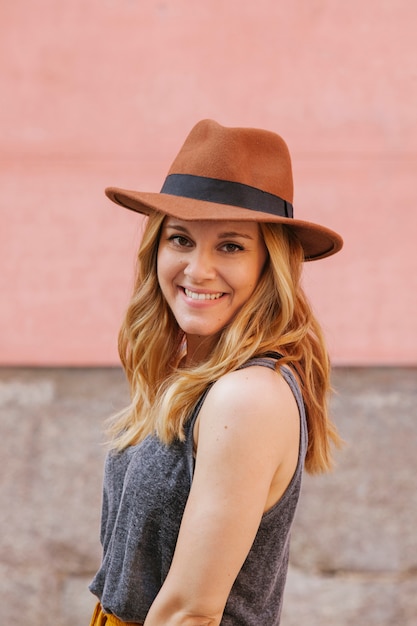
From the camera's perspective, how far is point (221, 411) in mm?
1890

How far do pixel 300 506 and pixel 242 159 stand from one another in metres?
2.56

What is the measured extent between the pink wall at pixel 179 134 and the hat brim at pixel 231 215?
216 cm

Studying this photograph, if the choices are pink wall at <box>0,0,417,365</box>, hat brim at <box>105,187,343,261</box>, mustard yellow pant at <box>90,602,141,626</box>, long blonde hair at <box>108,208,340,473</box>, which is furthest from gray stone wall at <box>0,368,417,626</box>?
hat brim at <box>105,187,343,261</box>

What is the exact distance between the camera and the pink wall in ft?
14.6

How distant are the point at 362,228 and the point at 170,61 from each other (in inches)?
49.2

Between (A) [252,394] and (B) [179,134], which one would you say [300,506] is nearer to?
(B) [179,134]

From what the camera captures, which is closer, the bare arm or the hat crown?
the bare arm

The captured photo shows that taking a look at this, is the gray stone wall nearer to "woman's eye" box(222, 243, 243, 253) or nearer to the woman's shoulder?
"woman's eye" box(222, 243, 243, 253)

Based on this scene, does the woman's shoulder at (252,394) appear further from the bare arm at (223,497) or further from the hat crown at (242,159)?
the hat crown at (242,159)

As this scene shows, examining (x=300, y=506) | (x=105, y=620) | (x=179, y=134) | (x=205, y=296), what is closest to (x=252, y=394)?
(x=205, y=296)

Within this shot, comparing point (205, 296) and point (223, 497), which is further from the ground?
point (205, 296)

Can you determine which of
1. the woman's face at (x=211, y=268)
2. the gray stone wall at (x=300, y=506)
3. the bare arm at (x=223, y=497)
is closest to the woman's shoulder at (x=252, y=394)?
the bare arm at (x=223, y=497)

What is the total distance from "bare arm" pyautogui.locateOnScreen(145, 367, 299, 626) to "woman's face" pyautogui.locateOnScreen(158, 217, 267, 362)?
289 mm

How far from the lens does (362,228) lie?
4.44 meters
